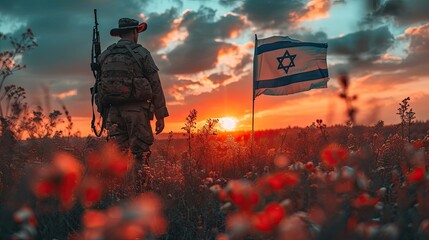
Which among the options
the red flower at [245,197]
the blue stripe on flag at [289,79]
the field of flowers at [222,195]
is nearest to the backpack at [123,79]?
the field of flowers at [222,195]

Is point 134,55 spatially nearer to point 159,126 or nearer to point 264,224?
point 159,126

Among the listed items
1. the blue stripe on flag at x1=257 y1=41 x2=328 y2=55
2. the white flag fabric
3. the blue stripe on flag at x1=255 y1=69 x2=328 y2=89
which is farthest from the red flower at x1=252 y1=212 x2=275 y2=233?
the blue stripe on flag at x1=257 y1=41 x2=328 y2=55

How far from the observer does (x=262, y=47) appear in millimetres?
15344

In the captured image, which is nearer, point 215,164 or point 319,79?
point 215,164

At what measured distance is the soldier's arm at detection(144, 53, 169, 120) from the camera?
9.12m

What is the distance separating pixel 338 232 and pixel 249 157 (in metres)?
7.85

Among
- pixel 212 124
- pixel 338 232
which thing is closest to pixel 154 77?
pixel 212 124

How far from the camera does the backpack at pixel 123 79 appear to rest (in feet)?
29.0

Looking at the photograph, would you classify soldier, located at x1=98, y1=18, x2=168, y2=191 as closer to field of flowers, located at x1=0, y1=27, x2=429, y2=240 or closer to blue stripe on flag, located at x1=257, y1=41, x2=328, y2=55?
field of flowers, located at x1=0, y1=27, x2=429, y2=240

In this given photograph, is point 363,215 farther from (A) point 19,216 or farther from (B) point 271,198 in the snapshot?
(A) point 19,216

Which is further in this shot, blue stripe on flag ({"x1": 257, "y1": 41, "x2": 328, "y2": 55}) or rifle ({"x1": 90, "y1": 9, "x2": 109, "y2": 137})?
blue stripe on flag ({"x1": 257, "y1": 41, "x2": 328, "y2": 55})

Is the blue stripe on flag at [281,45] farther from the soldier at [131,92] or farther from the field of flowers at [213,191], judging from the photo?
the soldier at [131,92]

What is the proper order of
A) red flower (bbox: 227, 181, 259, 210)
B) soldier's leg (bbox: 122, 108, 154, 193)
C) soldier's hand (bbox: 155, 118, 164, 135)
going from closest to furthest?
red flower (bbox: 227, 181, 259, 210), soldier's leg (bbox: 122, 108, 154, 193), soldier's hand (bbox: 155, 118, 164, 135)

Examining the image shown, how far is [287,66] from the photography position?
15.0m
